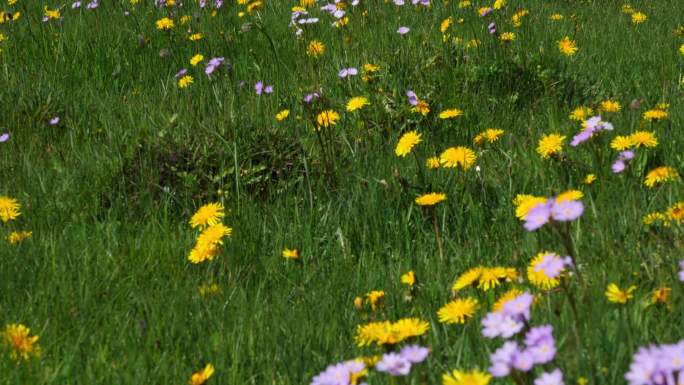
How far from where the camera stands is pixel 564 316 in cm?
167

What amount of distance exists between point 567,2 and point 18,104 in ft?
13.4

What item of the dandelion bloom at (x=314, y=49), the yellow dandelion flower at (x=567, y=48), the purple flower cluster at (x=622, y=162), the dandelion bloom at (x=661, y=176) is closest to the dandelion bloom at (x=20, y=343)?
the purple flower cluster at (x=622, y=162)

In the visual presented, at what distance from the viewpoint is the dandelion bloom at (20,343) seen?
170 cm

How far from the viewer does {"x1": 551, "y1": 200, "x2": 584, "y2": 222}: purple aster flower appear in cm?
133

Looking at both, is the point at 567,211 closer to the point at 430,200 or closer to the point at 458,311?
the point at 458,311

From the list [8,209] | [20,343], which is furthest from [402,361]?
[8,209]

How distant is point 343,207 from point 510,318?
1.29m

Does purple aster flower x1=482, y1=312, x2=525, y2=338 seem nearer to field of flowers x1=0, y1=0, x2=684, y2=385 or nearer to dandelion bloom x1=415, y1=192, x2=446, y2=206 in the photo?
field of flowers x1=0, y1=0, x2=684, y2=385

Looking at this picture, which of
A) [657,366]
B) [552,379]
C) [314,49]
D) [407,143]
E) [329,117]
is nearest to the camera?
[657,366]

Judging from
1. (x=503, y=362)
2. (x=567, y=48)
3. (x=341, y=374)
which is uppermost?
(x=503, y=362)

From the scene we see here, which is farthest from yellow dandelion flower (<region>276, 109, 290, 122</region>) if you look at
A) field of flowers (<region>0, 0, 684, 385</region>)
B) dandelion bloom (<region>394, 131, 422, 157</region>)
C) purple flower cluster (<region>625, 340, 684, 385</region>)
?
purple flower cluster (<region>625, 340, 684, 385</region>)

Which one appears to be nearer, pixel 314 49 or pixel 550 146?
pixel 550 146

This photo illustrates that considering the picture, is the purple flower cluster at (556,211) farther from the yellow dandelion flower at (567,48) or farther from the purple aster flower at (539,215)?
the yellow dandelion flower at (567,48)

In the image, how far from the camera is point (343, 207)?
2.59 m
